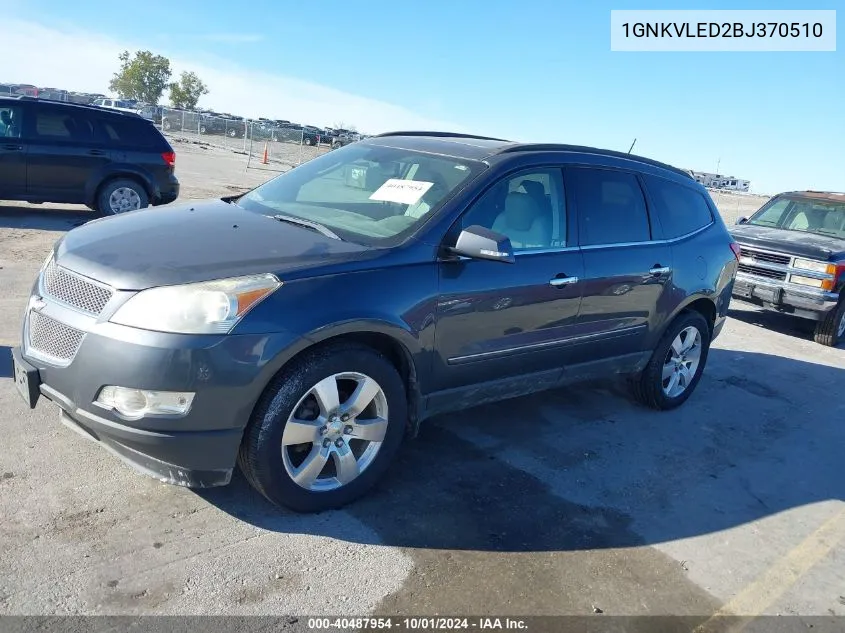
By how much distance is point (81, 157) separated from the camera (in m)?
10.7

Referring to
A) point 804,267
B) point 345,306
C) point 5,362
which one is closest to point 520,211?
point 345,306

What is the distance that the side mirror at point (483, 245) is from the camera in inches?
143

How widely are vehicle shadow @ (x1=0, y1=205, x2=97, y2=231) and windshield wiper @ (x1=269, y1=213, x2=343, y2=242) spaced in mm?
6714

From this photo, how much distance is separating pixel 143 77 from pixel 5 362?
107236 millimetres

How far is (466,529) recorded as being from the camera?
3557 millimetres

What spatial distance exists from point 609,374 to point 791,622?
2.11 metres

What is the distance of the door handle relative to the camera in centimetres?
Answer: 433

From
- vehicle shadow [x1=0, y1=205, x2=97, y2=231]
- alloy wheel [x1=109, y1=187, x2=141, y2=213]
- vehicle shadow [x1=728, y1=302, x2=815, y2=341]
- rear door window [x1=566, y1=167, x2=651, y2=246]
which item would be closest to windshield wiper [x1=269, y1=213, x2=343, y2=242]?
rear door window [x1=566, y1=167, x2=651, y2=246]

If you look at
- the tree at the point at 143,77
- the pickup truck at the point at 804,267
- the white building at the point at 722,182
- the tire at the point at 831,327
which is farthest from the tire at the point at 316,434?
the tree at the point at 143,77

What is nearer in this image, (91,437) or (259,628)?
(259,628)

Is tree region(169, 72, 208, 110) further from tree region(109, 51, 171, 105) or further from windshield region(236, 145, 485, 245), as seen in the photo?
windshield region(236, 145, 485, 245)

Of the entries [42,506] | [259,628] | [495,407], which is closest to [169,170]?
[495,407]

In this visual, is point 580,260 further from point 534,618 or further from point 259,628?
point 259,628

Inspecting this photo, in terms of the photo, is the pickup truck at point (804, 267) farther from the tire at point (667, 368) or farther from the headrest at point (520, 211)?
the headrest at point (520, 211)
